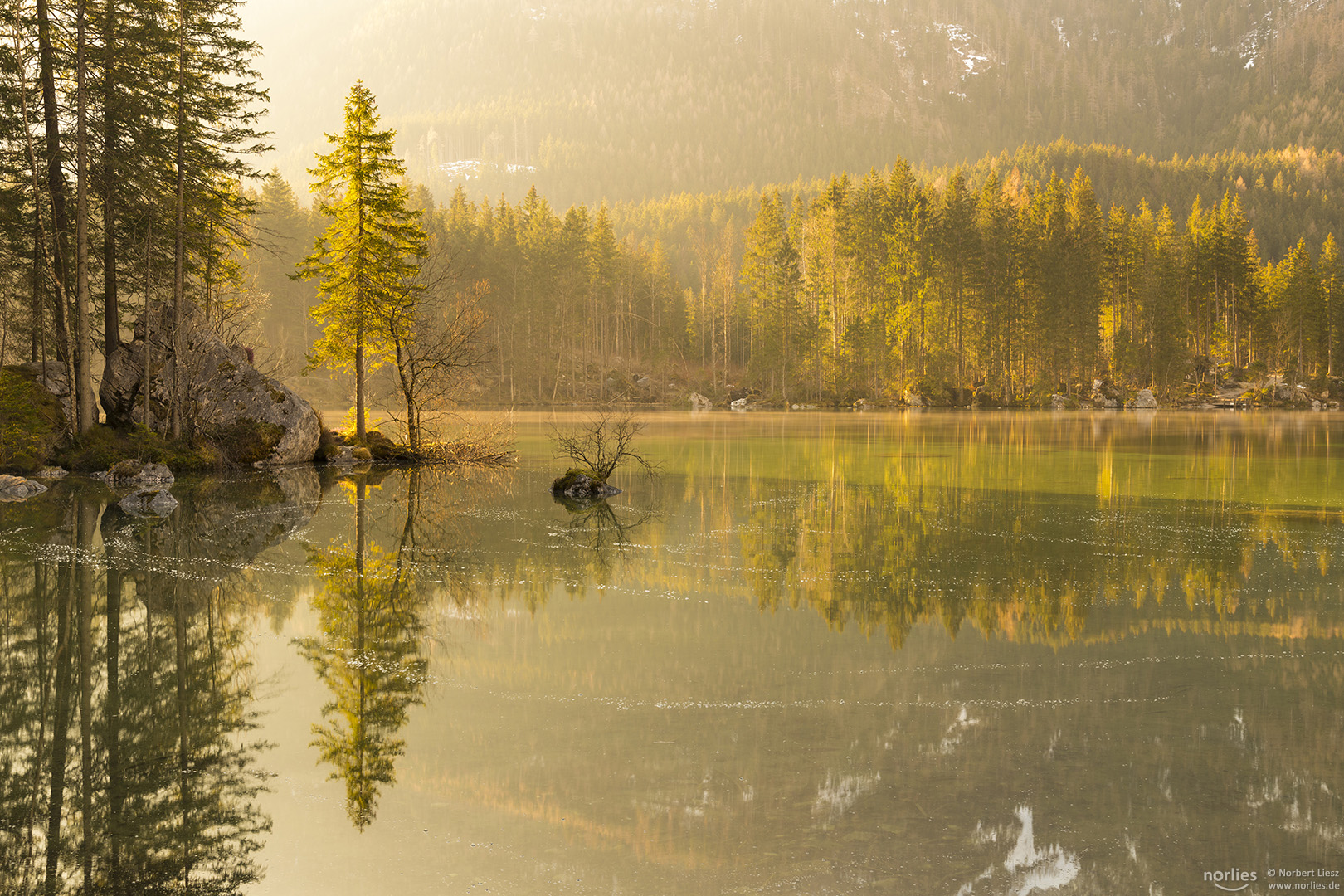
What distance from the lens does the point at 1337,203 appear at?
16862 centimetres

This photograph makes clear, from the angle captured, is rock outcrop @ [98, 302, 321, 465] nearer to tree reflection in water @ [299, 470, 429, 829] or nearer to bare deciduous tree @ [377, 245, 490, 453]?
bare deciduous tree @ [377, 245, 490, 453]

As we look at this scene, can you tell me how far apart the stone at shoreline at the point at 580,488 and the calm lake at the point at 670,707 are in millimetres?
4208

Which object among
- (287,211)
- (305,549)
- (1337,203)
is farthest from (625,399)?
(1337,203)

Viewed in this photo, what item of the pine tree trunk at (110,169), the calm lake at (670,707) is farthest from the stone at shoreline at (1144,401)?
the pine tree trunk at (110,169)

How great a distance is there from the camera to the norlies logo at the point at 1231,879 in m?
4.86

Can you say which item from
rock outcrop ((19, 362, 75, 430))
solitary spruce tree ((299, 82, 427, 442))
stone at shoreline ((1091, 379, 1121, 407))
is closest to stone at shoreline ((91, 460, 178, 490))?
rock outcrop ((19, 362, 75, 430))

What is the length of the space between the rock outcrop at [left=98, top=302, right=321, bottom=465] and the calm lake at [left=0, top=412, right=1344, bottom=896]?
12162 millimetres

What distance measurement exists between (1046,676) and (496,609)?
562 cm

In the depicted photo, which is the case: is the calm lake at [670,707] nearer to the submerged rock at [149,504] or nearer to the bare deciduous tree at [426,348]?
the submerged rock at [149,504]

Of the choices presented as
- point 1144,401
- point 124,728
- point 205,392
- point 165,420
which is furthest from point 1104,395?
point 124,728

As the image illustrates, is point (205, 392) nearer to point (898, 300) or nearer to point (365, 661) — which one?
point (365, 661)

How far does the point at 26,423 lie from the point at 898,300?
71.8m

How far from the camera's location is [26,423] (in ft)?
81.4

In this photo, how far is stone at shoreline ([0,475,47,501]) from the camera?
2067 centimetres
